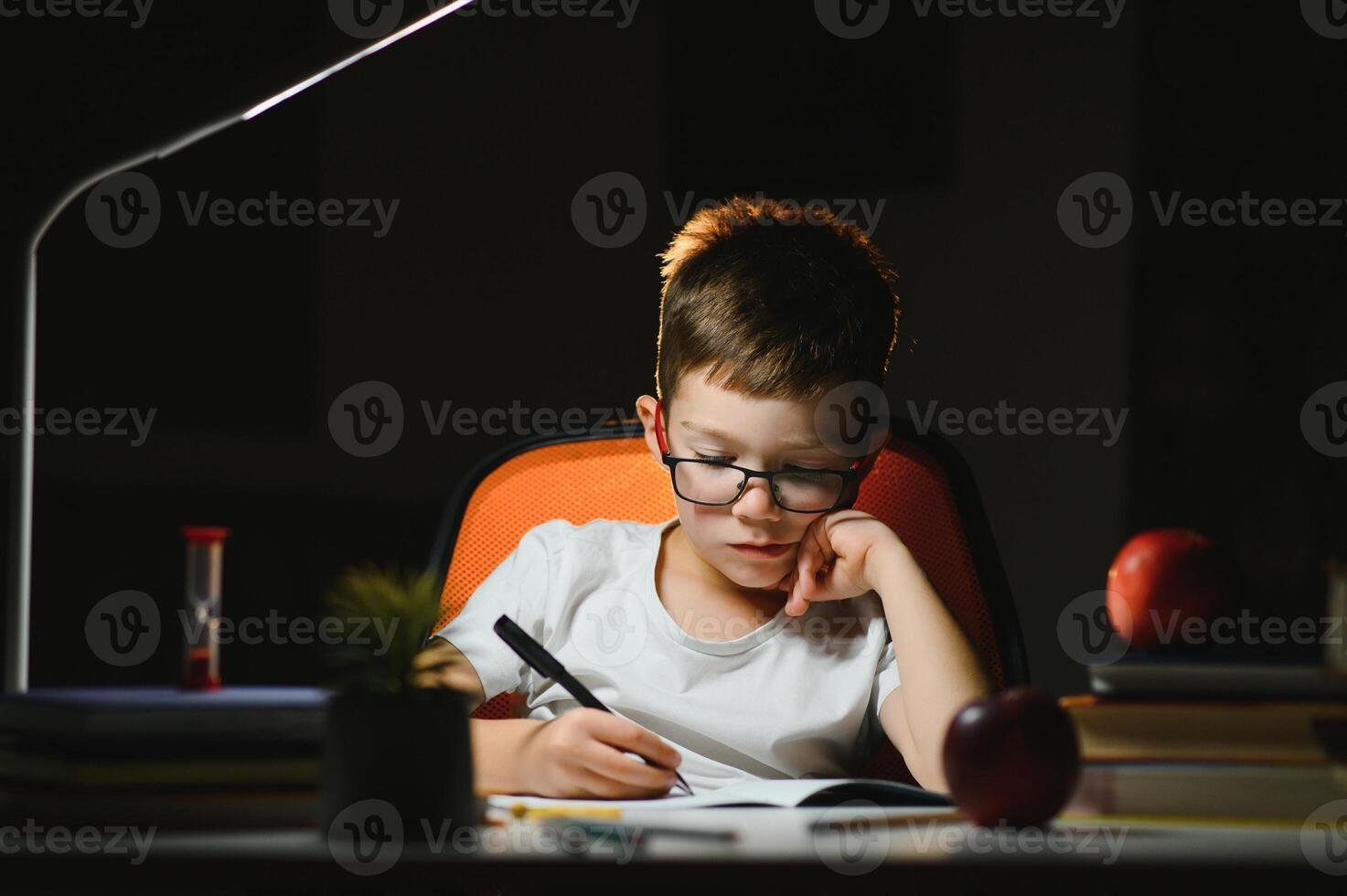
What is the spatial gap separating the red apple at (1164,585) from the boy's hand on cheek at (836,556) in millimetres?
249

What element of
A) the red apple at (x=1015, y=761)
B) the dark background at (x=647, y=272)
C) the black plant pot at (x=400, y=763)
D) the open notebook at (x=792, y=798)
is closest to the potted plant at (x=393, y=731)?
the black plant pot at (x=400, y=763)

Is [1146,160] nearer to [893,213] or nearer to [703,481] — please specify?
[893,213]

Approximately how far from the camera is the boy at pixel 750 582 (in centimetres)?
121

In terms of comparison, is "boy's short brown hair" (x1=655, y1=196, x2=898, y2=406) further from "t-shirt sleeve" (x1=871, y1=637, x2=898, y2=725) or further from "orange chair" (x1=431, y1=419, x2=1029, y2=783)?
"t-shirt sleeve" (x1=871, y1=637, x2=898, y2=725)

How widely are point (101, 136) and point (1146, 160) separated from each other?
197 centimetres

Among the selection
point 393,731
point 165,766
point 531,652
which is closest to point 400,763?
point 393,731

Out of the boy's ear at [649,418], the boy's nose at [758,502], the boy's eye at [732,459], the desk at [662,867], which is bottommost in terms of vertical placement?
the desk at [662,867]

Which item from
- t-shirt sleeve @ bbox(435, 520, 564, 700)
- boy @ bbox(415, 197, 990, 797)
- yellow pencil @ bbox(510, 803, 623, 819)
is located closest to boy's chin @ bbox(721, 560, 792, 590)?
boy @ bbox(415, 197, 990, 797)

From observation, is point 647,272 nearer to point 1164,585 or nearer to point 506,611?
point 506,611

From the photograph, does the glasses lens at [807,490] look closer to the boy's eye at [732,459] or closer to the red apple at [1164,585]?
the boy's eye at [732,459]

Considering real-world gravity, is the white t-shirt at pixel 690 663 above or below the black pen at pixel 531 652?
below

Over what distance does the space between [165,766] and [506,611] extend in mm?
684

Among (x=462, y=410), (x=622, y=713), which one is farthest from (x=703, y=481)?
(x=462, y=410)

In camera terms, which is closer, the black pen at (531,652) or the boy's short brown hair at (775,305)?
the black pen at (531,652)
